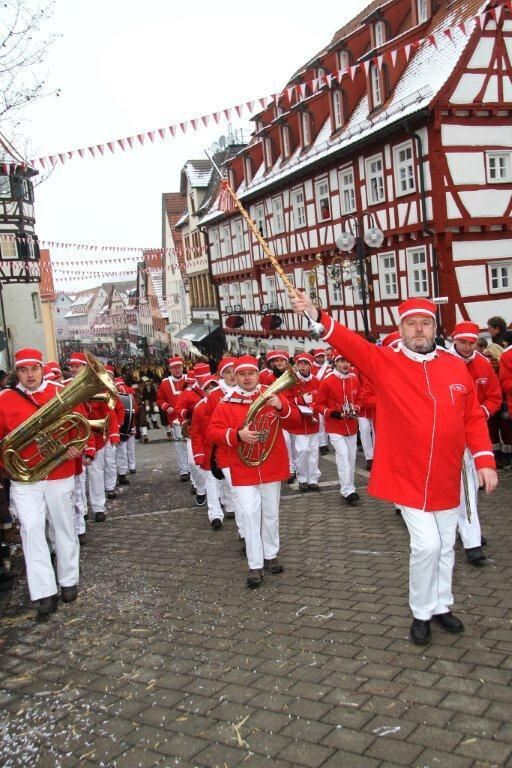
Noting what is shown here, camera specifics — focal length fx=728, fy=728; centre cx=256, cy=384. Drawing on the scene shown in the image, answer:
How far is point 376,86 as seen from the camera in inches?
878

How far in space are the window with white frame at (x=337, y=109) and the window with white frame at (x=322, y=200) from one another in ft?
6.25

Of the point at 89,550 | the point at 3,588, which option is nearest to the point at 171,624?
the point at 3,588

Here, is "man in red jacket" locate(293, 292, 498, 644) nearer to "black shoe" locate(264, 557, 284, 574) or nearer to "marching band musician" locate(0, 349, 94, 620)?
"black shoe" locate(264, 557, 284, 574)

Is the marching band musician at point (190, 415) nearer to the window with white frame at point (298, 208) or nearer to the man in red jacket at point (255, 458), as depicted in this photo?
the man in red jacket at point (255, 458)

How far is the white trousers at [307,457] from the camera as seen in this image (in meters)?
10.4

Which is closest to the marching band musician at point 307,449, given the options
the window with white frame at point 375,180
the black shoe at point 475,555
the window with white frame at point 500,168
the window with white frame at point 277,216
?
the black shoe at point 475,555

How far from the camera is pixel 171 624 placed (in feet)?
18.8

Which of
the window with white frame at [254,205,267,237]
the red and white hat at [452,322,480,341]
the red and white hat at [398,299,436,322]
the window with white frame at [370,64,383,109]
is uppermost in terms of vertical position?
the window with white frame at [370,64,383,109]

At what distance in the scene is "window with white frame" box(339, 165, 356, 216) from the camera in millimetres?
23469

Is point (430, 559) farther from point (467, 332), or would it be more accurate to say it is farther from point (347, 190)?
point (347, 190)

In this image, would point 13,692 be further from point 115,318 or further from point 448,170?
point 115,318

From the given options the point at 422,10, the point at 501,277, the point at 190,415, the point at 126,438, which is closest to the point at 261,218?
the point at 422,10

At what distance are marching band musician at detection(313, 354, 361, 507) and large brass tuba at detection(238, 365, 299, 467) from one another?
104 inches

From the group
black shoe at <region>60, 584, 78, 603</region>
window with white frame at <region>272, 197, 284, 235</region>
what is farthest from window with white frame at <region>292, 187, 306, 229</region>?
black shoe at <region>60, 584, 78, 603</region>
